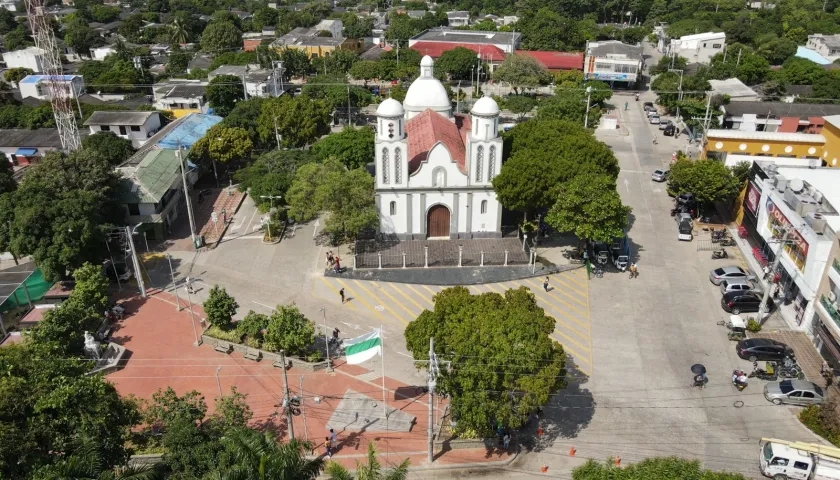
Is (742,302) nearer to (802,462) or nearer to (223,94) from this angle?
(802,462)

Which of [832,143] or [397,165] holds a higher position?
[397,165]

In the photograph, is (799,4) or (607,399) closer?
→ (607,399)

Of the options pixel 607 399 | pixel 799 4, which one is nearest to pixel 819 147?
pixel 607 399

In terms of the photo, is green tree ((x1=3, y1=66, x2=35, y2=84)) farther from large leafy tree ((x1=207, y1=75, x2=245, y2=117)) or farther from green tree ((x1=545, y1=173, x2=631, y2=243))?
green tree ((x1=545, y1=173, x2=631, y2=243))

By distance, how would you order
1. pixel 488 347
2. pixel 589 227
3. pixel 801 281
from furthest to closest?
pixel 589 227 → pixel 801 281 → pixel 488 347

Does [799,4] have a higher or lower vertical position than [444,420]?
higher

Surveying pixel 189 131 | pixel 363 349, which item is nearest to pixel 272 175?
pixel 189 131

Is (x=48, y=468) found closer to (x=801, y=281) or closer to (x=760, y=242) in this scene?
(x=801, y=281)
